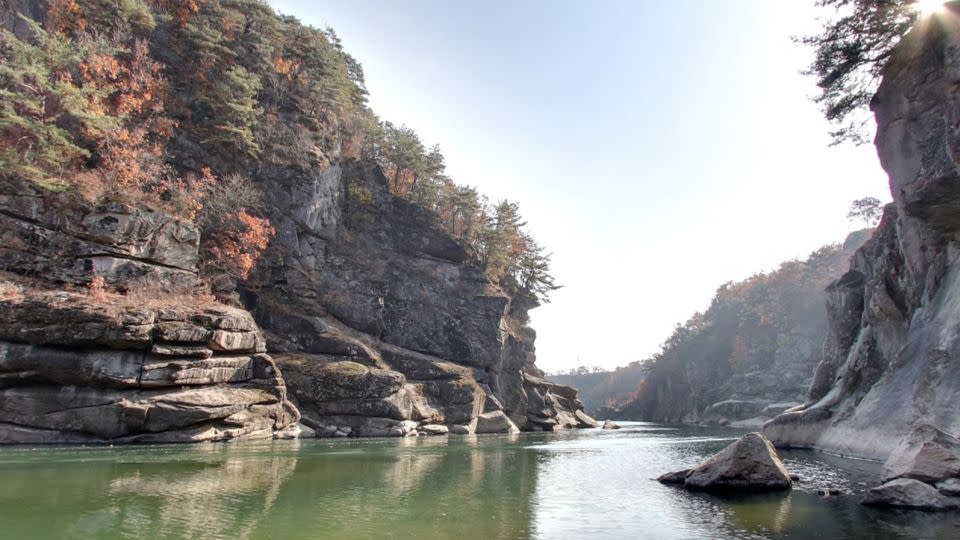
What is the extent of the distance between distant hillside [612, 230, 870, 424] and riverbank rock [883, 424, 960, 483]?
66.7 meters

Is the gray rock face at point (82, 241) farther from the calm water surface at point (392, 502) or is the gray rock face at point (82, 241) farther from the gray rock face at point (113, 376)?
the calm water surface at point (392, 502)

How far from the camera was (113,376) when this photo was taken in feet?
86.4

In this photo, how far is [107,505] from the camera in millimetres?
11531

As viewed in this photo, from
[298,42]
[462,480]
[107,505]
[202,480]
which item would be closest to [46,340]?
[202,480]

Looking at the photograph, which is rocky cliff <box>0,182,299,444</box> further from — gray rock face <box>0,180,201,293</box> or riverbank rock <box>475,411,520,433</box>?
riverbank rock <box>475,411,520,433</box>

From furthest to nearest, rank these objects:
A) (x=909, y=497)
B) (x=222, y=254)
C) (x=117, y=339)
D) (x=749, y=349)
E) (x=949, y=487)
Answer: (x=749, y=349), (x=222, y=254), (x=117, y=339), (x=949, y=487), (x=909, y=497)

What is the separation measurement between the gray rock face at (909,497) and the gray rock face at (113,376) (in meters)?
28.6

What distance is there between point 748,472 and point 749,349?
111m

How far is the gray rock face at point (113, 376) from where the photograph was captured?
24.9 metres

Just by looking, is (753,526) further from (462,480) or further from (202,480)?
(202,480)

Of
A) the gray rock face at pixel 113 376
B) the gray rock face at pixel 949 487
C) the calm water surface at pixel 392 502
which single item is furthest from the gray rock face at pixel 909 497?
the gray rock face at pixel 113 376

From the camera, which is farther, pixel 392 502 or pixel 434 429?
pixel 434 429

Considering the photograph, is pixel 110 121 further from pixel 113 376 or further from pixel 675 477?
pixel 675 477

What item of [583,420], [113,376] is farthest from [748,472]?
[583,420]
